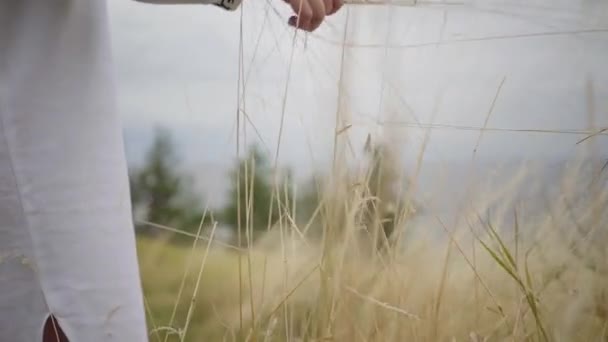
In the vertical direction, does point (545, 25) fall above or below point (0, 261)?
above

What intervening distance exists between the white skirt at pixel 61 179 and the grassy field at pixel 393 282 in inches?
12.6

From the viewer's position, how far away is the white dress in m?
0.44

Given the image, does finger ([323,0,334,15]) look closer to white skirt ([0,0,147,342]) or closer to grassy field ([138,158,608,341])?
white skirt ([0,0,147,342])

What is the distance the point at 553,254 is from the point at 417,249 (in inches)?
6.1

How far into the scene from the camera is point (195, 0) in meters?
0.45

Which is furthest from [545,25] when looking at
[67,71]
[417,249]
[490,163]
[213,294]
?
[67,71]

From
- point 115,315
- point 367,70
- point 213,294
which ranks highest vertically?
point 367,70

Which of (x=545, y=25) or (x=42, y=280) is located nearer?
(x=42, y=280)

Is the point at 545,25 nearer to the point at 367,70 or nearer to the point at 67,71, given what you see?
the point at 367,70

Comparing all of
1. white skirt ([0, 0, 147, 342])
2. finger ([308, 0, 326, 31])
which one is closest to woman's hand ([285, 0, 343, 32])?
finger ([308, 0, 326, 31])

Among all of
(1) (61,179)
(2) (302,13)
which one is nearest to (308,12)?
(2) (302,13)

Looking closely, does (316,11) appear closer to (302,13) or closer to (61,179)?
(302,13)

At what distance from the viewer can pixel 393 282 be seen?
2.66 ft

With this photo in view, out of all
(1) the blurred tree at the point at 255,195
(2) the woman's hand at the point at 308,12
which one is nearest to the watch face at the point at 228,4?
(2) the woman's hand at the point at 308,12
